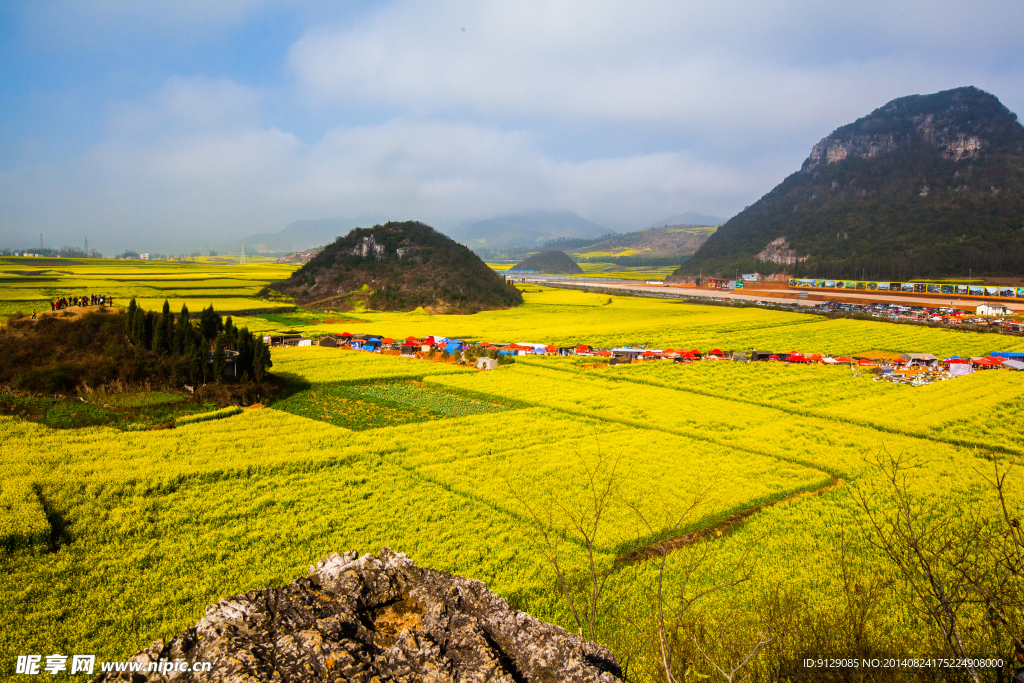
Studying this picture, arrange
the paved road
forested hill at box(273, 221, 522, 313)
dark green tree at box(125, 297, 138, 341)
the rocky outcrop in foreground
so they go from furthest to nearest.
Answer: forested hill at box(273, 221, 522, 313)
the paved road
dark green tree at box(125, 297, 138, 341)
the rocky outcrop in foreground

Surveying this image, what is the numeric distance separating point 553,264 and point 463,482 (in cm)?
15979

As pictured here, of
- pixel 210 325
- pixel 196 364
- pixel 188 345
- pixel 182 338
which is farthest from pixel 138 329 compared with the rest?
pixel 210 325

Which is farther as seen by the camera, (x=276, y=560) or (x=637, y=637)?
(x=276, y=560)

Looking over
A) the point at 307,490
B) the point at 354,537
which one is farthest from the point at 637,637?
the point at 307,490

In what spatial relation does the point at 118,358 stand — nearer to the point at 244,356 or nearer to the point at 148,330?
the point at 148,330

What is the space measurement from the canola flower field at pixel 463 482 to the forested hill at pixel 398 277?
111ft

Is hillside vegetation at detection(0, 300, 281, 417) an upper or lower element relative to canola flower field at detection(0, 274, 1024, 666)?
upper

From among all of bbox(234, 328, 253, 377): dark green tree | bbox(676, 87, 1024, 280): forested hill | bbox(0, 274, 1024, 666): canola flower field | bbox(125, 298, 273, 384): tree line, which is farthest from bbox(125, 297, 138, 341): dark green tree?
bbox(676, 87, 1024, 280): forested hill

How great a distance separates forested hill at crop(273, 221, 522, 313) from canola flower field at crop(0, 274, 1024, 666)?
111ft

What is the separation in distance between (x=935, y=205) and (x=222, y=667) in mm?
118930

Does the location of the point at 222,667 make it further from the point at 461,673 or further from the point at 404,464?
the point at 404,464

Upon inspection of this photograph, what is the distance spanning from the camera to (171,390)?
22.1m

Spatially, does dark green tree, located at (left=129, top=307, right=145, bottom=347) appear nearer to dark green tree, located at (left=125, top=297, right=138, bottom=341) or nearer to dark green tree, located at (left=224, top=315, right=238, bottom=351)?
dark green tree, located at (left=125, top=297, right=138, bottom=341)

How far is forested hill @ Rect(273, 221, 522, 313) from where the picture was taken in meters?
63.0
